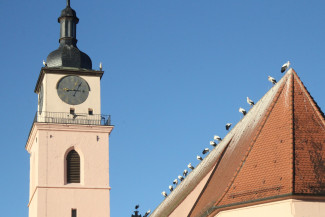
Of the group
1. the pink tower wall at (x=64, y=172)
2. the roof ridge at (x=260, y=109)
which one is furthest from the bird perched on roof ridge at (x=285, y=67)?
the pink tower wall at (x=64, y=172)

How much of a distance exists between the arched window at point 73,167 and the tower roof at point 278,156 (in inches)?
608

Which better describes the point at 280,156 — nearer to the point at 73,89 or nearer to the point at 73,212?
the point at 73,212

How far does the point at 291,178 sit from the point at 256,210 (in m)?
1.58

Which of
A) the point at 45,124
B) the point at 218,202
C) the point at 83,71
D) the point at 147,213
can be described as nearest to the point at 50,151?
the point at 45,124

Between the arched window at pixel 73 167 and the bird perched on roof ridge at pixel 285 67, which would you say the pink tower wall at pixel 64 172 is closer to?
the arched window at pixel 73 167

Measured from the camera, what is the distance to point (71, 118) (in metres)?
42.0

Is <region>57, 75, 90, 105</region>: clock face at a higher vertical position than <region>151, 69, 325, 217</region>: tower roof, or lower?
higher

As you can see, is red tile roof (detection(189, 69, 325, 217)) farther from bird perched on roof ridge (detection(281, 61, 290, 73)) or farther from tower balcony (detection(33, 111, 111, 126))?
tower balcony (detection(33, 111, 111, 126))

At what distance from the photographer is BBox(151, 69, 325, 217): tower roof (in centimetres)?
2306

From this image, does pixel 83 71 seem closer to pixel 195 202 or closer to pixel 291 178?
pixel 195 202

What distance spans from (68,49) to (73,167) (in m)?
6.70

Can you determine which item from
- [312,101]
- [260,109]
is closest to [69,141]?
[260,109]

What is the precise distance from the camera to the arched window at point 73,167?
4134 cm

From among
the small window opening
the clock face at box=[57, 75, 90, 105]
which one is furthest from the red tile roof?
the clock face at box=[57, 75, 90, 105]
